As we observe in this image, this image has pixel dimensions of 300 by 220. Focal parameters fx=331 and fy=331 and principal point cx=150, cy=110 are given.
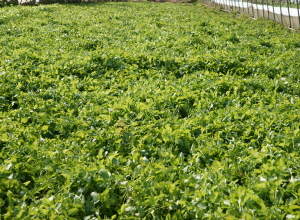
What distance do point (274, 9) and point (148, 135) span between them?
52.6 feet

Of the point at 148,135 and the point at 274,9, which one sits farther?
the point at 274,9

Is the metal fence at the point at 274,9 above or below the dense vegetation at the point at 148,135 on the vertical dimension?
above

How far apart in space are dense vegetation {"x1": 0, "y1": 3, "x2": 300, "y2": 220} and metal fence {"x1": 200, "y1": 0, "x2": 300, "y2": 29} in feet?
28.5

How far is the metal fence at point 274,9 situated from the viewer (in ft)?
50.5

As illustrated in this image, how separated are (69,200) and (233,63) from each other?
527 centimetres

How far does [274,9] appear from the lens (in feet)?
57.7

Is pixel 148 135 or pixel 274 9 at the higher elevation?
pixel 274 9

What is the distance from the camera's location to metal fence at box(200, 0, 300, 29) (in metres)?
15.4

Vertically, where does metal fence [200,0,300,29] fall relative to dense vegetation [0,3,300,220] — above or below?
above

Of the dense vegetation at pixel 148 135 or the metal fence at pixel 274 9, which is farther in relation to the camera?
the metal fence at pixel 274 9

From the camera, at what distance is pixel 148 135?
13.6 feet

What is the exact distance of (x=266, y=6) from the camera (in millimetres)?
18812

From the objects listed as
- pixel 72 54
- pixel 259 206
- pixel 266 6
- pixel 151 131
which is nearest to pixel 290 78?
pixel 151 131

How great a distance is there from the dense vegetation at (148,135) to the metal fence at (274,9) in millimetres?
8693
